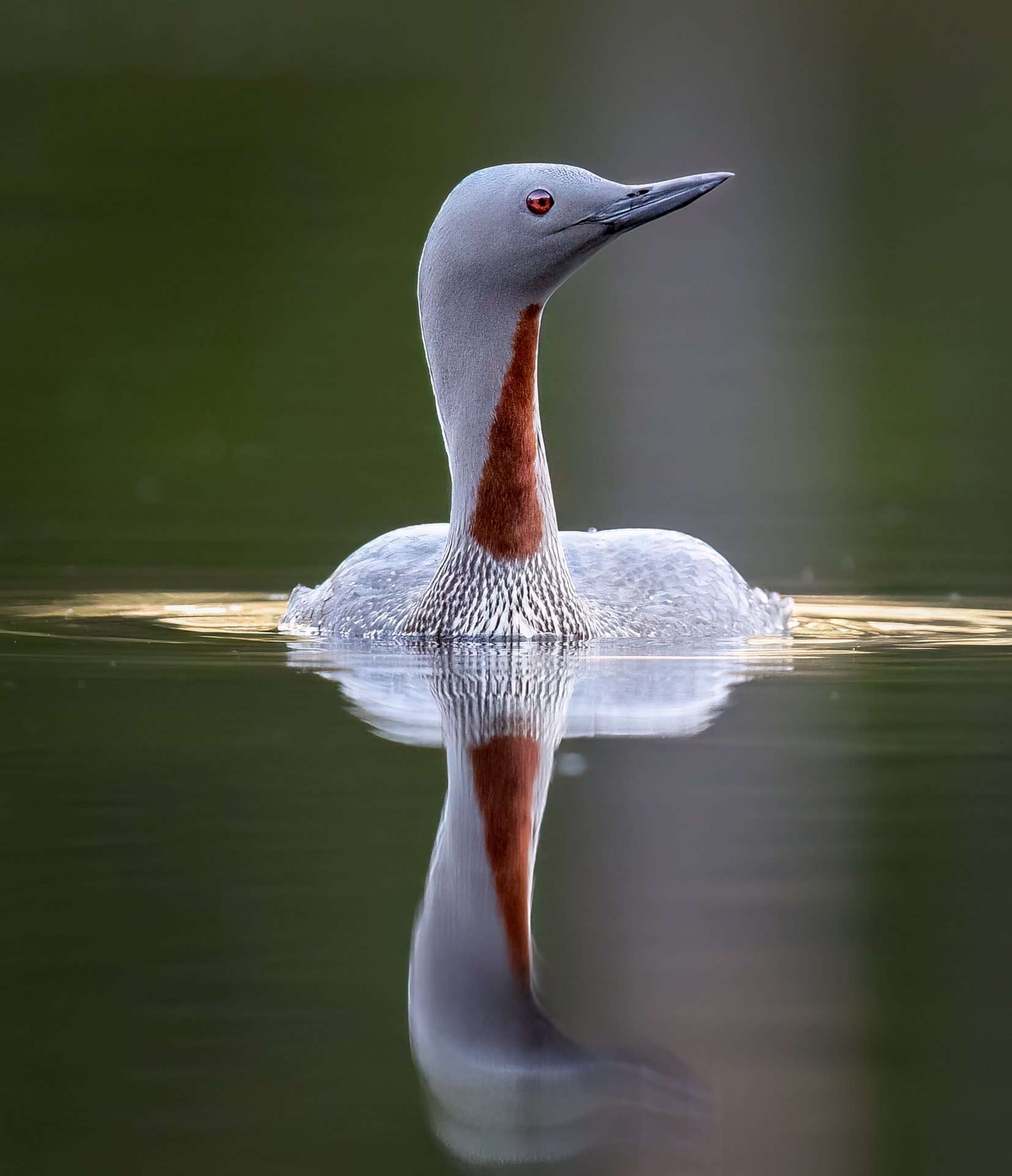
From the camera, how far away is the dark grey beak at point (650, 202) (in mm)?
5609

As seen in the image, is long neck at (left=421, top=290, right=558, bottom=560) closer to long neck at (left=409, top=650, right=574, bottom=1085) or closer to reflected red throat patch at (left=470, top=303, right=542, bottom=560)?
reflected red throat patch at (left=470, top=303, right=542, bottom=560)

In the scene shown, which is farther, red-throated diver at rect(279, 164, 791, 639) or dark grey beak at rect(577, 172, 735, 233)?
red-throated diver at rect(279, 164, 791, 639)

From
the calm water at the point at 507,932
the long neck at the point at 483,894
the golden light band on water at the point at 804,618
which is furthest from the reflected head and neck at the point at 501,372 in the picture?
the long neck at the point at 483,894

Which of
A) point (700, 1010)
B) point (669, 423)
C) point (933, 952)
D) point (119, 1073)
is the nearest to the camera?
point (119, 1073)

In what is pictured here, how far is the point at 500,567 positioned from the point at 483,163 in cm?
1484

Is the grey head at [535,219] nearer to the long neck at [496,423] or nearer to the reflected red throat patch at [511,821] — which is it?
the long neck at [496,423]

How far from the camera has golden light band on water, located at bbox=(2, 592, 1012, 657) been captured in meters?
6.28

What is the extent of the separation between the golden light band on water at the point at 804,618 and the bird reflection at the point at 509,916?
0.74m

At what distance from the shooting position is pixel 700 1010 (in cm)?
262

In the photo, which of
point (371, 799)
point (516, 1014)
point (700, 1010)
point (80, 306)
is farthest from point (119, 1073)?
point (80, 306)

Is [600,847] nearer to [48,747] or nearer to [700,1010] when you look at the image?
[700,1010]

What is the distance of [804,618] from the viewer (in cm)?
721

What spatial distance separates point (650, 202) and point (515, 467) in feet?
2.59

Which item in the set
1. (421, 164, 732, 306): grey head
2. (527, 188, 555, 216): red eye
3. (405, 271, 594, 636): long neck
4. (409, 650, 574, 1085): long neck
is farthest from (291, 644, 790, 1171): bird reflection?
(527, 188, 555, 216): red eye
